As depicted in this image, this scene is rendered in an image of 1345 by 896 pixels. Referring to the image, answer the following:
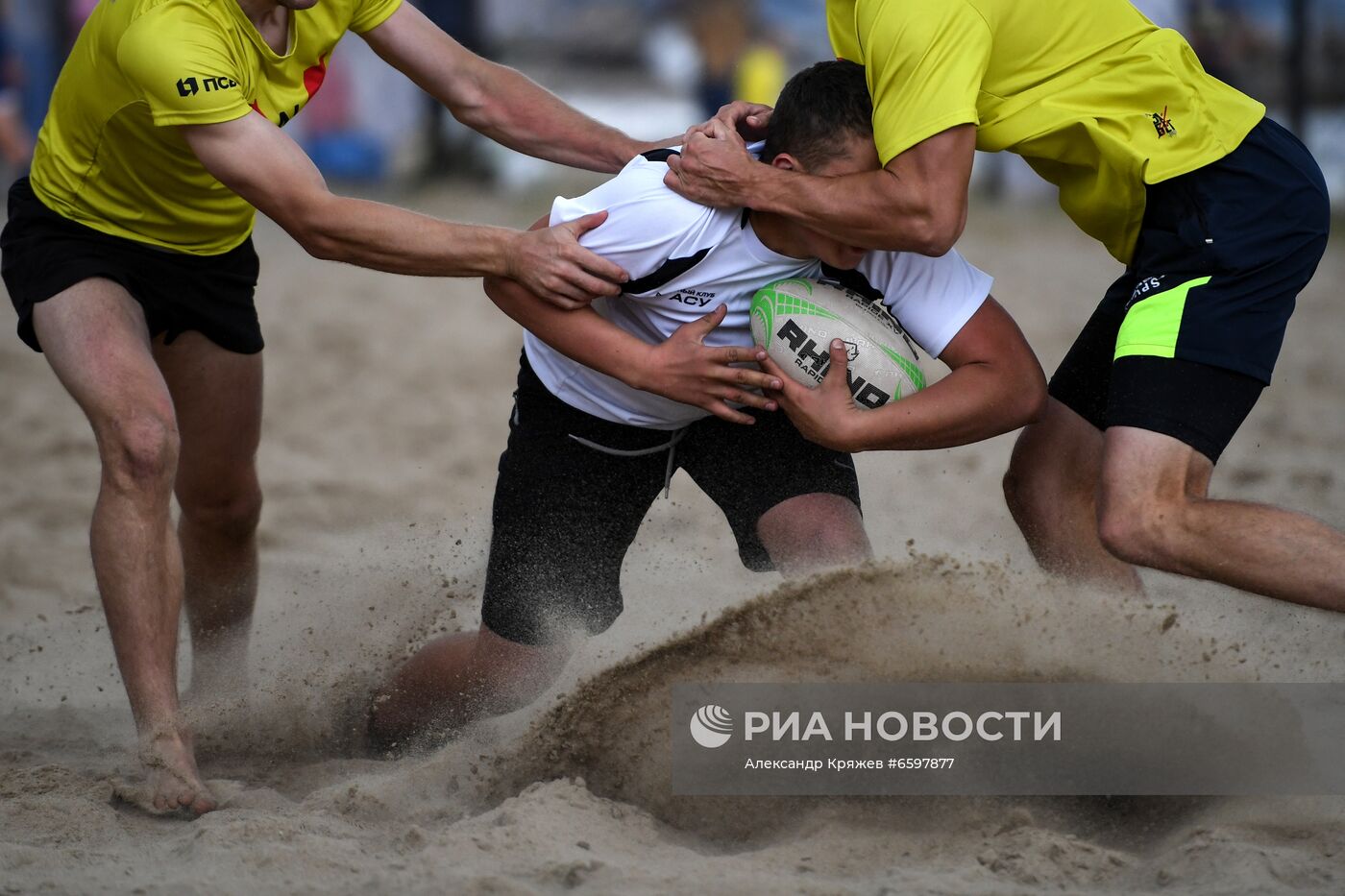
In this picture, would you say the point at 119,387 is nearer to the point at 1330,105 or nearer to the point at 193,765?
the point at 193,765

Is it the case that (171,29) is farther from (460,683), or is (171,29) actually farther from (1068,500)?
(1068,500)

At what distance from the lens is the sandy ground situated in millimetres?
2936

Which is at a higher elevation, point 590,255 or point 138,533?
point 590,255

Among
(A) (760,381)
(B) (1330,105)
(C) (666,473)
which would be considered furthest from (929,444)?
(B) (1330,105)

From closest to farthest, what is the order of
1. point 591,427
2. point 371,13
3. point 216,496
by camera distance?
1. point 591,427
2. point 371,13
3. point 216,496

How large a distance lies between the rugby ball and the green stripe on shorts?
537 millimetres

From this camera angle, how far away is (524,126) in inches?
168

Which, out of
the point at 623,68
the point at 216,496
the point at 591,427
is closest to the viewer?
the point at 591,427

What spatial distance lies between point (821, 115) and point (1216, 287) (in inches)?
41.5

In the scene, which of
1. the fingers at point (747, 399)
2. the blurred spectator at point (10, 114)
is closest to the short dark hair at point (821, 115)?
the fingers at point (747, 399)

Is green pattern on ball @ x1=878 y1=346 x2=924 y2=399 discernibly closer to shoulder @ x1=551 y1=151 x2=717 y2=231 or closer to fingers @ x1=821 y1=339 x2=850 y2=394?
fingers @ x1=821 y1=339 x2=850 y2=394

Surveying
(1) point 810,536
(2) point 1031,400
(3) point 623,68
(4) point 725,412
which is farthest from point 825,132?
(3) point 623,68

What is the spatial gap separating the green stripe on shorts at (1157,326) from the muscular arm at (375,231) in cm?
127

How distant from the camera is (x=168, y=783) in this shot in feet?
10.9
